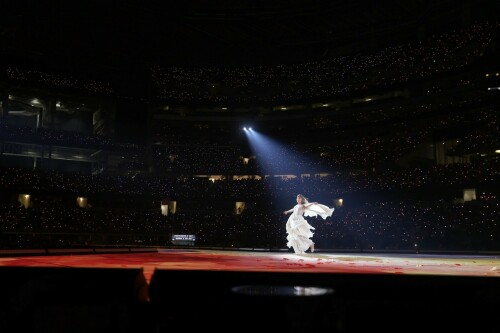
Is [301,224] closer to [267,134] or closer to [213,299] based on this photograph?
[213,299]

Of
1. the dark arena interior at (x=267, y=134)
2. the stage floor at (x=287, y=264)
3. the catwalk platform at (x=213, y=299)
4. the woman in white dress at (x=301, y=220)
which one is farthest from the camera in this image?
the dark arena interior at (x=267, y=134)

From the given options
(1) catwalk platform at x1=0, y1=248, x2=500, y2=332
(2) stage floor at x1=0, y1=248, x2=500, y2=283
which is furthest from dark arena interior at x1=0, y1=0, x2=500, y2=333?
(1) catwalk platform at x1=0, y1=248, x2=500, y2=332

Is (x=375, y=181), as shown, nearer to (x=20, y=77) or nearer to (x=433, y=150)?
(x=433, y=150)

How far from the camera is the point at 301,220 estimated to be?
18547mm

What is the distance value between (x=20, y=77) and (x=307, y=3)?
27.3 metres

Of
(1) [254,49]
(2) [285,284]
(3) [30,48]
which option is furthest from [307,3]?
(2) [285,284]

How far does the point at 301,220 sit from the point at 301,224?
170mm

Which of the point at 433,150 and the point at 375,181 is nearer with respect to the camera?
the point at 375,181

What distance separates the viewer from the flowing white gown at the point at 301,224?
712 inches

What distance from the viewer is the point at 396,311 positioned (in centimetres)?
479

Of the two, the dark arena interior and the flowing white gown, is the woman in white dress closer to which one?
the flowing white gown

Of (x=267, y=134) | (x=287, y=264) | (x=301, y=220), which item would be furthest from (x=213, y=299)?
(x=267, y=134)

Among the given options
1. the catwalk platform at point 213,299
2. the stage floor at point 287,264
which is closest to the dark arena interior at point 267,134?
the stage floor at point 287,264

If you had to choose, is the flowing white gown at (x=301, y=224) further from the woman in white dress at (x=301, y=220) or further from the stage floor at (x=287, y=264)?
the stage floor at (x=287, y=264)
